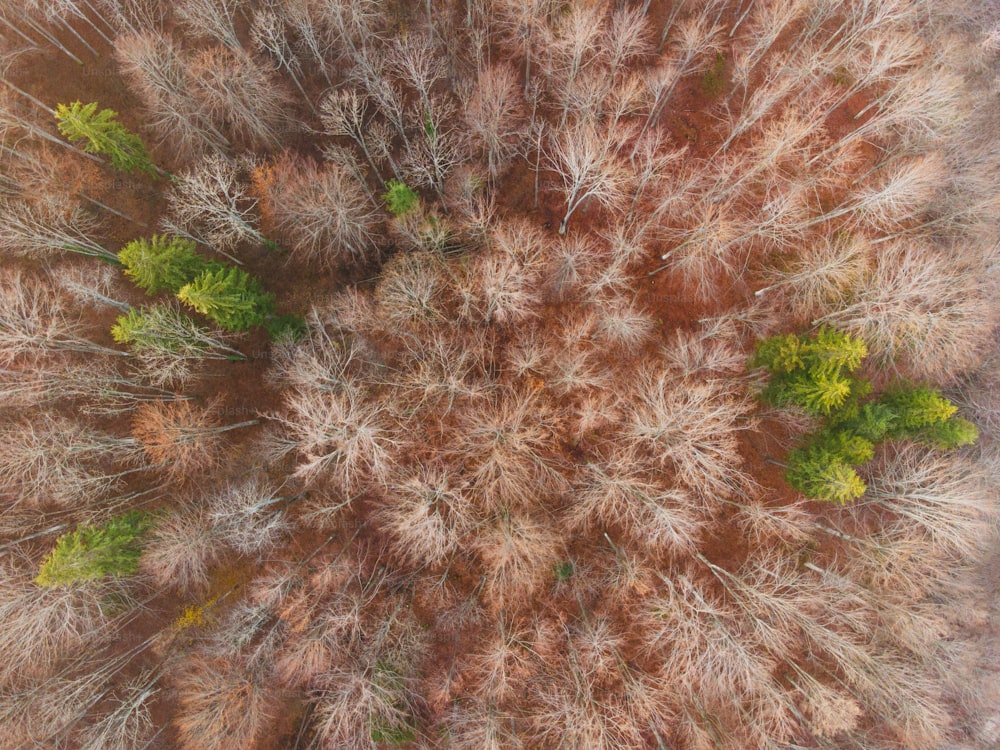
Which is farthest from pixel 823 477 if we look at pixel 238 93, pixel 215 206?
pixel 238 93

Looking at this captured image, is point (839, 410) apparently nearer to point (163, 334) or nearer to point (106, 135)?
point (163, 334)

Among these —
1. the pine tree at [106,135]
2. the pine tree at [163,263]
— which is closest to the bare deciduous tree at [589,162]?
the pine tree at [163,263]

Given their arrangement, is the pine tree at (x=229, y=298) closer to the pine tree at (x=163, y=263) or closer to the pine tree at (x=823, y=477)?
the pine tree at (x=163, y=263)

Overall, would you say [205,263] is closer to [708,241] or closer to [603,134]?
[603,134]

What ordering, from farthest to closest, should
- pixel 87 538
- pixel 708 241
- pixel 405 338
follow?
pixel 708 241
pixel 405 338
pixel 87 538

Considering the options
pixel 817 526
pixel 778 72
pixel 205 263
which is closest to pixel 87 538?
pixel 205 263

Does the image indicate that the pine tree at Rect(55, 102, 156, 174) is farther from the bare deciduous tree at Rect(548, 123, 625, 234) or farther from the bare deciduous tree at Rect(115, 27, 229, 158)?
the bare deciduous tree at Rect(548, 123, 625, 234)
